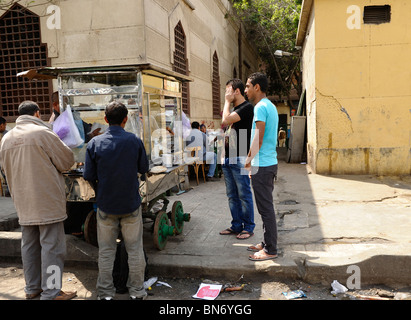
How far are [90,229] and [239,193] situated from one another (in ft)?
6.10

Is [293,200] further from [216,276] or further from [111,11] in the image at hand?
[111,11]

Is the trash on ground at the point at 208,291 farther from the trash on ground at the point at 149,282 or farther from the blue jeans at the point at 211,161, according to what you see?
the blue jeans at the point at 211,161

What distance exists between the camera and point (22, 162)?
3213 mm

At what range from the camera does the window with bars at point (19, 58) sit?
820cm

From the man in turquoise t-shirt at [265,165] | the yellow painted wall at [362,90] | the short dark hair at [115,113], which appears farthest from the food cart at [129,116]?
the yellow painted wall at [362,90]

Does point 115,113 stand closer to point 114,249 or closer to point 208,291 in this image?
point 114,249

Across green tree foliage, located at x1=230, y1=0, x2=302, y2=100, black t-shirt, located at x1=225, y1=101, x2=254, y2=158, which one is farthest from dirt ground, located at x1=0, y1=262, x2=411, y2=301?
green tree foliage, located at x1=230, y1=0, x2=302, y2=100

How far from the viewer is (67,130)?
4145 millimetres

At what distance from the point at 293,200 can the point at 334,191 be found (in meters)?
1.04

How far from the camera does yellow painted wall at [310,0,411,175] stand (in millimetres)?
8367

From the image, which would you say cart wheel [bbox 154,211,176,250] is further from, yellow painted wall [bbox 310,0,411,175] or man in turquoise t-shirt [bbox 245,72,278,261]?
yellow painted wall [bbox 310,0,411,175]

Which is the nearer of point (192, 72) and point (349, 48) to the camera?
point (349, 48)

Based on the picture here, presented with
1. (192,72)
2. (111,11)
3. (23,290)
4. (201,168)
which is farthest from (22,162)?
(192,72)

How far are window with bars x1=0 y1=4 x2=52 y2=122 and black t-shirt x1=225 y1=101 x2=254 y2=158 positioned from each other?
18.4 ft
